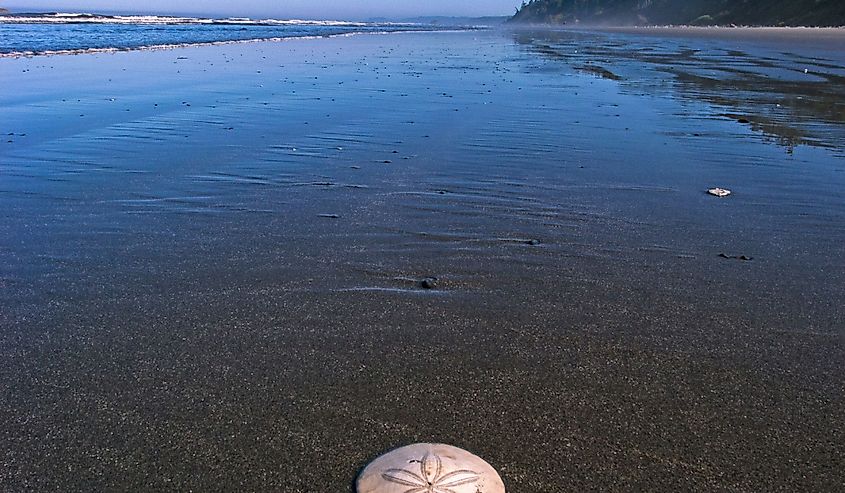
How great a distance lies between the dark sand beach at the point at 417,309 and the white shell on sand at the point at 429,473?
11 cm

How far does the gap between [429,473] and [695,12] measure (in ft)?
392

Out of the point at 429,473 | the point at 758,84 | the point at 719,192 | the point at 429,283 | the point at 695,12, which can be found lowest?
the point at 429,473

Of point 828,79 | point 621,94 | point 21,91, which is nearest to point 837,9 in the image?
point 828,79

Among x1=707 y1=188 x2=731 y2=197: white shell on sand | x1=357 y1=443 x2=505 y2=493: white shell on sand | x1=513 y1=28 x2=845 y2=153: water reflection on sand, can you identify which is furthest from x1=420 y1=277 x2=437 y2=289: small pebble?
x1=513 y1=28 x2=845 y2=153: water reflection on sand

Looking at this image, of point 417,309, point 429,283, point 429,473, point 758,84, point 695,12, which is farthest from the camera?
point 695,12

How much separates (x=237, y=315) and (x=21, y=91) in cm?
1277

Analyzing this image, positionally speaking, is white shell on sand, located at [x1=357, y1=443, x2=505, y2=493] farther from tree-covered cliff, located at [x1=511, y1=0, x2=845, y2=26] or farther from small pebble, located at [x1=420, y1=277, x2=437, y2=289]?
tree-covered cliff, located at [x1=511, y1=0, x2=845, y2=26]

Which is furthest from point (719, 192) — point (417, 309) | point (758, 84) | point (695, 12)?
point (695, 12)

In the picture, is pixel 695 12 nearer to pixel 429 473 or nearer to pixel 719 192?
pixel 719 192

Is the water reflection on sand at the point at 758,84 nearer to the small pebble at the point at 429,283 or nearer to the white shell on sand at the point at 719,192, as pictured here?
the white shell on sand at the point at 719,192

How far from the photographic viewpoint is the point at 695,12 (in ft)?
340

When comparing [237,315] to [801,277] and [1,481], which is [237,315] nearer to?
[1,481]

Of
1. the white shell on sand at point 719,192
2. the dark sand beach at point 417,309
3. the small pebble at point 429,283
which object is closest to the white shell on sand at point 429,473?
the dark sand beach at point 417,309

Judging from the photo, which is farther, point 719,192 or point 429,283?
point 719,192
